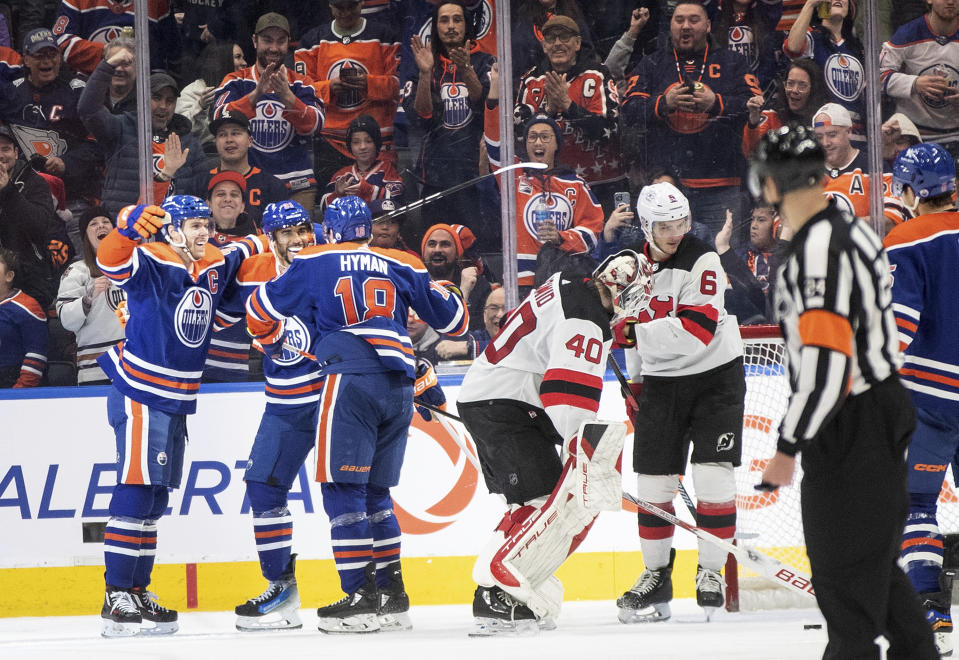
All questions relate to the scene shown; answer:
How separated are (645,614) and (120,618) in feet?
5.54

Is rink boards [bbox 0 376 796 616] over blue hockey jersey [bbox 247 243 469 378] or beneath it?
beneath

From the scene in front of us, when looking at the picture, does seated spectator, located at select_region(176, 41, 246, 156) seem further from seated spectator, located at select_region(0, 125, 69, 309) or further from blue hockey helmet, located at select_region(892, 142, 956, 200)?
blue hockey helmet, located at select_region(892, 142, 956, 200)

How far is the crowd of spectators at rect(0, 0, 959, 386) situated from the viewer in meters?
5.05

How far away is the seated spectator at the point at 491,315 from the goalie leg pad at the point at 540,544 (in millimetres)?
1836

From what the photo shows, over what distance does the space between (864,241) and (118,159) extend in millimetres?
3889

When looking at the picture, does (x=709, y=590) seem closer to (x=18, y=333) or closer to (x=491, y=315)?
(x=491, y=315)

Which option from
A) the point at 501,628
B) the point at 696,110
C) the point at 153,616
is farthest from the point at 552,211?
the point at 153,616

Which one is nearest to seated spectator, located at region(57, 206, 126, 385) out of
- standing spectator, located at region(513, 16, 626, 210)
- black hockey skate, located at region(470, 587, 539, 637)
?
standing spectator, located at region(513, 16, 626, 210)

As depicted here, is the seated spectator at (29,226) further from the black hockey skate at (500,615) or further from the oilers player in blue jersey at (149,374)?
the black hockey skate at (500,615)

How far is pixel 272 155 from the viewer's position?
5.30m

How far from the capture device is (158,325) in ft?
12.3

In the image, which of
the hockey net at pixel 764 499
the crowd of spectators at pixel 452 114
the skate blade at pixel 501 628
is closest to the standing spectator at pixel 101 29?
the crowd of spectators at pixel 452 114

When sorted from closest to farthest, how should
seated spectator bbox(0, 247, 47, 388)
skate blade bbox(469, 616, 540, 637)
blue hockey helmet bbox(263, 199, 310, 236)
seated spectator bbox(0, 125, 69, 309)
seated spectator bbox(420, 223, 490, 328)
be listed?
skate blade bbox(469, 616, 540, 637) < blue hockey helmet bbox(263, 199, 310, 236) < seated spectator bbox(0, 247, 47, 388) < seated spectator bbox(0, 125, 69, 309) < seated spectator bbox(420, 223, 490, 328)

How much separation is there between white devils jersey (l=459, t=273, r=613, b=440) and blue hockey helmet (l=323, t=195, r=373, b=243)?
2.14 ft
